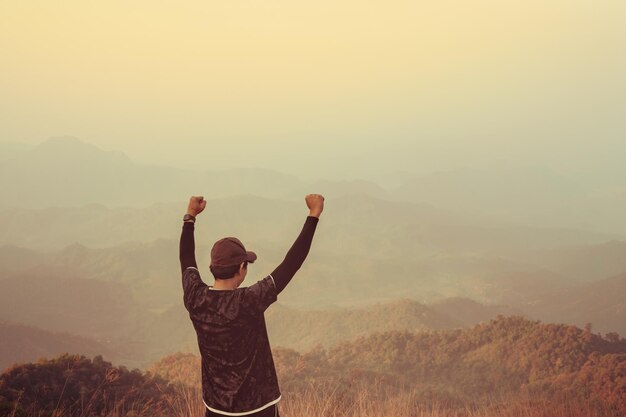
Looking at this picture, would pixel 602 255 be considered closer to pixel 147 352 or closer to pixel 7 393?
pixel 147 352

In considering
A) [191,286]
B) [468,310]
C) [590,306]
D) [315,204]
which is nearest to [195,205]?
[191,286]

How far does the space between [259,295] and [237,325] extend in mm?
251

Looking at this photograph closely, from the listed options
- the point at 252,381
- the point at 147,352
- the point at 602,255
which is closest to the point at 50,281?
the point at 147,352

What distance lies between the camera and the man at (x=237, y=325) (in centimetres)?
291

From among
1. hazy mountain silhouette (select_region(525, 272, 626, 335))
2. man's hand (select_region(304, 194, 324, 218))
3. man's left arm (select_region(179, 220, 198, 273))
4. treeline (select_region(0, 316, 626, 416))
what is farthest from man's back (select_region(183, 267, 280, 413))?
hazy mountain silhouette (select_region(525, 272, 626, 335))

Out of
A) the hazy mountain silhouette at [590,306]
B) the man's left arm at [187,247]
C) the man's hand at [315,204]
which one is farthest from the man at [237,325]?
the hazy mountain silhouette at [590,306]

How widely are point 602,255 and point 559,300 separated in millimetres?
35714

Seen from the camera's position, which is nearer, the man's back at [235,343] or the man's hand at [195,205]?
the man's back at [235,343]

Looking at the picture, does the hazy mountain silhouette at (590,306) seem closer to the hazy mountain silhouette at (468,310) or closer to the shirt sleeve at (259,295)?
the hazy mountain silhouette at (468,310)

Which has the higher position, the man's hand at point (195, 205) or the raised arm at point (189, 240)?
the man's hand at point (195, 205)

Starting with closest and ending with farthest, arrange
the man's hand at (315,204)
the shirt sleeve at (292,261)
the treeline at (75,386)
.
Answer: the shirt sleeve at (292,261)
the man's hand at (315,204)
the treeline at (75,386)

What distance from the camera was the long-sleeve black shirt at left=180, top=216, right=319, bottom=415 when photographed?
2.90m

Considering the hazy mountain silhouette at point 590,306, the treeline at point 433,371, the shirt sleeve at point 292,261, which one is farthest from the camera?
the hazy mountain silhouette at point 590,306

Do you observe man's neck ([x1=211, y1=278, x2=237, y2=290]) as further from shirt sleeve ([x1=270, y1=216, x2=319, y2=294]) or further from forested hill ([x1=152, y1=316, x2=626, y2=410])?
forested hill ([x1=152, y1=316, x2=626, y2=410])
